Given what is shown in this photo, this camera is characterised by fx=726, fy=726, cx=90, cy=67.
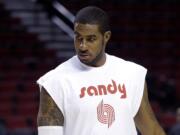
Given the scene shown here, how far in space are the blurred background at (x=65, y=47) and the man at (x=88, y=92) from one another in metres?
6.75

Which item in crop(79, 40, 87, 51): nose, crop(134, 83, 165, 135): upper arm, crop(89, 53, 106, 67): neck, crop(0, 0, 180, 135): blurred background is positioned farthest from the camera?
crop(0, 0, 180, 135): blurred background

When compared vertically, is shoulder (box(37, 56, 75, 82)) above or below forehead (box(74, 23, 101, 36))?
below

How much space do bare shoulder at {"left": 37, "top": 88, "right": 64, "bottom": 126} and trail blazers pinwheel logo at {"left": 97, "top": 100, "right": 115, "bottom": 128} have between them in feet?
0.53

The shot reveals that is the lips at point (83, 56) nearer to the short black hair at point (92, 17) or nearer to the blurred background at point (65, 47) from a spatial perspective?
the short black hair at point (92, 17)

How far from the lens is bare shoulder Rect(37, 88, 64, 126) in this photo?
10.1 feet

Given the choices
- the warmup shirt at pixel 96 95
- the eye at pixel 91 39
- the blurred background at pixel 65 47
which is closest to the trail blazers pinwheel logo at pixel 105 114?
the warmup shirt at pixel 96 95

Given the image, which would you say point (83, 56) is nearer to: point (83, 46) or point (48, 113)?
point (83, 46)

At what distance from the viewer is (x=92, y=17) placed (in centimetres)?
→ 307

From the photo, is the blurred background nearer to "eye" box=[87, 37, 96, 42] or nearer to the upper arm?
the upper arm

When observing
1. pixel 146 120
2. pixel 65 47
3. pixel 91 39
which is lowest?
pixel 65 47

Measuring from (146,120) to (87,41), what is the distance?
524 mm

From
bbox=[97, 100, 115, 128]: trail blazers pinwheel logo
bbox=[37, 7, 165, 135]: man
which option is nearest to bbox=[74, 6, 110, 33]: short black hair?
bbox=[37, 7, 165, 135]: man

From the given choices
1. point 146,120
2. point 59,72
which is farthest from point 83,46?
point 146,120

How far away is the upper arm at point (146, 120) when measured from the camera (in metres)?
3.31
